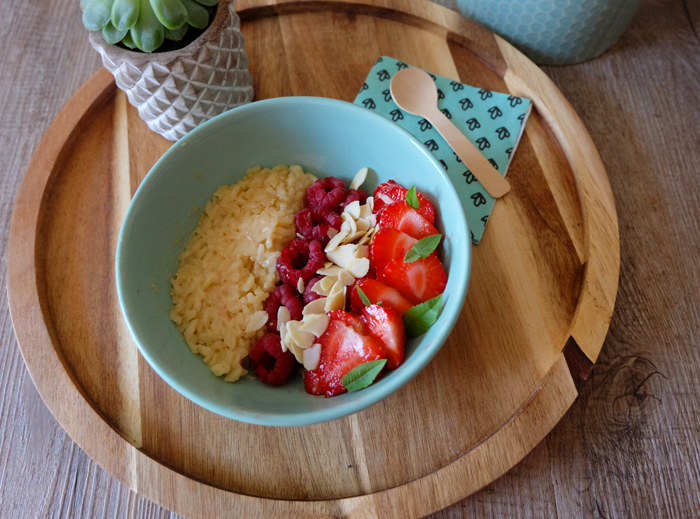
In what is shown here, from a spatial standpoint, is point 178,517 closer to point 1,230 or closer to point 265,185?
point 265,185

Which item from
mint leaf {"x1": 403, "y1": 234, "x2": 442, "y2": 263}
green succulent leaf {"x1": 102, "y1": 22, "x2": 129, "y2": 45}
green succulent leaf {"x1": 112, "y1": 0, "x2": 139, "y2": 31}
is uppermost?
green succulent leaf {"x1": 112, "y1": 0, "x2": 139, "y2": 31}

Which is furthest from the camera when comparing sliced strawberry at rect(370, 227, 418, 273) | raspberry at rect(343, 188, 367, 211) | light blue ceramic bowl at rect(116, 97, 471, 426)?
raspberry at rect(343, 188, 367, 211)

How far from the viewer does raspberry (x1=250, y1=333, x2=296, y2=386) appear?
0.83 meters

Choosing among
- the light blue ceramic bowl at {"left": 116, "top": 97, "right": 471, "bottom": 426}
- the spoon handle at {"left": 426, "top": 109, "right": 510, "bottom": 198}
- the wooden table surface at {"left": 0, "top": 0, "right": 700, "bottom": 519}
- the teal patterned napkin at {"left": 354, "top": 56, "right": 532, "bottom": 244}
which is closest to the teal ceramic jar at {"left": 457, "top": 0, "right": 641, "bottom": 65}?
the wooden table surface at {"left": 0, "top": 0, "right": 700, "bottom": 519}

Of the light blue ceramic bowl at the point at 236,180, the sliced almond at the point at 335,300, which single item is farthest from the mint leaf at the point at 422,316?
the sliced almond at the point at 335,300

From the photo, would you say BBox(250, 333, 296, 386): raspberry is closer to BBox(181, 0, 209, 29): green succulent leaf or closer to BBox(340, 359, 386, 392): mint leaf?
BBox(340, 359, 386, 392): mint leaf

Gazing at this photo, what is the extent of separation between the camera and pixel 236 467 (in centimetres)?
85

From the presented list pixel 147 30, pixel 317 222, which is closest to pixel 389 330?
pixel 317 222

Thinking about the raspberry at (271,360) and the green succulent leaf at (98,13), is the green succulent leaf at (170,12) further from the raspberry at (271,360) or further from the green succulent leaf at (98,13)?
the raspberry at (271,360)

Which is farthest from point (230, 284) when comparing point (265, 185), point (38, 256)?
point (38, 256)

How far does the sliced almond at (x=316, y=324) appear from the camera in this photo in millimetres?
812

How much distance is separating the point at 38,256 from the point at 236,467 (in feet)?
2.06

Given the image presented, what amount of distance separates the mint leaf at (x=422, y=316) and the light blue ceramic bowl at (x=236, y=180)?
2cm

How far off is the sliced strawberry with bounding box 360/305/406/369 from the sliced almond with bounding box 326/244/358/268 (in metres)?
0.12
